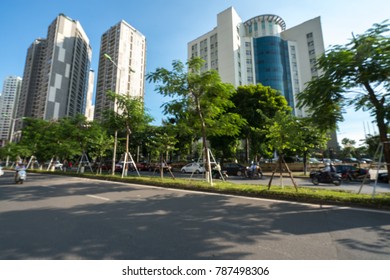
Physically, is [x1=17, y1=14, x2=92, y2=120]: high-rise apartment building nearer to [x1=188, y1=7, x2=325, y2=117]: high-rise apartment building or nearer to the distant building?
the distant building

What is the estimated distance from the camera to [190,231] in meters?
4.18

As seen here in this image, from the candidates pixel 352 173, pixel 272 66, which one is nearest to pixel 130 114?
pixel 352 173

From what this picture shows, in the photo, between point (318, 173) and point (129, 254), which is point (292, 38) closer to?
point (318, 173)

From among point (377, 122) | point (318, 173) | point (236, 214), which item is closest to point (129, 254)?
point (236, 214)

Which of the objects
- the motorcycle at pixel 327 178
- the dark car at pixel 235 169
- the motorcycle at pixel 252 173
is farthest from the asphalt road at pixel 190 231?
the dark car at pixel 235 169

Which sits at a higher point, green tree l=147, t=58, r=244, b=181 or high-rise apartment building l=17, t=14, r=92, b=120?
high-rise apartment building l=17, t=14, r=92, b=120

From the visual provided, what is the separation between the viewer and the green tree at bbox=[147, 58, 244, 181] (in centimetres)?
1088

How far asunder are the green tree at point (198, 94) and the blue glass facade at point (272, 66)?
49456mm

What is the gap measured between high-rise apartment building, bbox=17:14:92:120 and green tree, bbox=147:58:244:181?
71505 millimetres

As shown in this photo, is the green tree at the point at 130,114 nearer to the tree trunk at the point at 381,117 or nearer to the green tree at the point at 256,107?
the green tree at the point at 256,107

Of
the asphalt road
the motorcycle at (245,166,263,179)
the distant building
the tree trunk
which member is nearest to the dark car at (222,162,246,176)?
the motorcycle at (245,166,263,179)

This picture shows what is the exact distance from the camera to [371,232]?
4.23 meters

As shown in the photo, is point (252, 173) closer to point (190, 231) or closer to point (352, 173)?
point (352, 173)

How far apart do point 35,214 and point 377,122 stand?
36.7 ft
